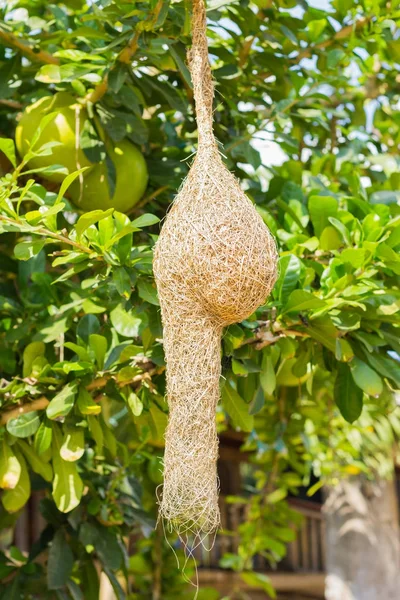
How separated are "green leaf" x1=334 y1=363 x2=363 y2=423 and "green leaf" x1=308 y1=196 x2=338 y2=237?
0.24m

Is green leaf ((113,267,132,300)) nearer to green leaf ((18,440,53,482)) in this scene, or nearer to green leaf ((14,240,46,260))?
green leaf ((14,240,46,260))

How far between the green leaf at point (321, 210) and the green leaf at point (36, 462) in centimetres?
62

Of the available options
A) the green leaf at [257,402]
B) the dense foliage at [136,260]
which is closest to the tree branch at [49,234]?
the dense foliage at [136,260]

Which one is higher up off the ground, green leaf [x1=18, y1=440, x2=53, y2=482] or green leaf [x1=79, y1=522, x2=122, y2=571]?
green leaf [x1=18, y1=440, x2=53, y2=482]

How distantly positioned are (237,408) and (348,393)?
0.19 metres

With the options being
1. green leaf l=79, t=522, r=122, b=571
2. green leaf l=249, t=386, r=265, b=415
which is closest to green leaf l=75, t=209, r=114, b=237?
green leaf l=249, t=386, r=265, b=415

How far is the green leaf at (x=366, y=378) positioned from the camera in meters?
1.37

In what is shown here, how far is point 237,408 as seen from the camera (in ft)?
4.75

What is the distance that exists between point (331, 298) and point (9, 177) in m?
0.53

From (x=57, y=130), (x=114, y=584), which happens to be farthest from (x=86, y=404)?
(x=114, y=584)

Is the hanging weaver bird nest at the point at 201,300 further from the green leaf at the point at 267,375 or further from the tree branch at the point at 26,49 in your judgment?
the tree branch at the point at 26,49

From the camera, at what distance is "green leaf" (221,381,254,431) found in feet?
4.73

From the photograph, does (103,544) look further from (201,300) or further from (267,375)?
(201,300)

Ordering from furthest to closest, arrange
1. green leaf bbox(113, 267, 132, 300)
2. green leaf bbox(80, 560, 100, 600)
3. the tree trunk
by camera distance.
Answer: the tree trunk, green leaf bbox(80, 560, 100, 600), green leaf bbox(113, 267, 132, 300)
